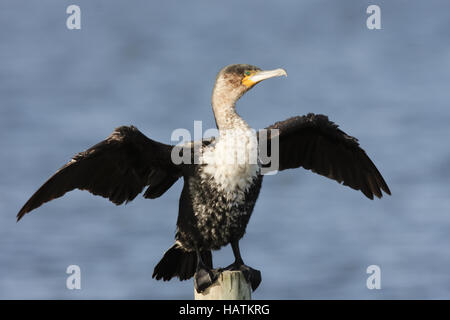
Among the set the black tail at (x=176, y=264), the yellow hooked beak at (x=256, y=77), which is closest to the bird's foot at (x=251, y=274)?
the black tail at (x=176, y=264)

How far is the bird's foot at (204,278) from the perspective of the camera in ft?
18.6

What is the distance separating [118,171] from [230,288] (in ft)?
4.24

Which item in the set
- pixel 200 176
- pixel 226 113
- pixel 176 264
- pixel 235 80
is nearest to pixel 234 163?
pixel 200 176

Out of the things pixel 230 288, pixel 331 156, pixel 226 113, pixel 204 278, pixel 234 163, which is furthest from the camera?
pixel 331 156

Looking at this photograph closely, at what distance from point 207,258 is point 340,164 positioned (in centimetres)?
138

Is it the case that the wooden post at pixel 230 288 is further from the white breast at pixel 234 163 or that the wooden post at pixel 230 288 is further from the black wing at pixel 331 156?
the black wing at pixel 331 156

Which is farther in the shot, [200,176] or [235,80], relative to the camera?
[235,80]

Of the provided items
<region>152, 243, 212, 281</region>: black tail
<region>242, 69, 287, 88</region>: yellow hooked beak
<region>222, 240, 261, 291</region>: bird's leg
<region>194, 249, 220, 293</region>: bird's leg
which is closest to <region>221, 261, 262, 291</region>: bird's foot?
<region>222, 240, 261, 291</region>: bird's leg

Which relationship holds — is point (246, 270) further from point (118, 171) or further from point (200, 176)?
point (118, 171)

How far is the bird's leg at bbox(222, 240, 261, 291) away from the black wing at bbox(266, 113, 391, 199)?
981mm

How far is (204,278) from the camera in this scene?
5762 mm

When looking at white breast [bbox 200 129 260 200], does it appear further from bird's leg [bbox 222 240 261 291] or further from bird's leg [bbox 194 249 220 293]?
bird's leg [bbox 194 249 220 293]

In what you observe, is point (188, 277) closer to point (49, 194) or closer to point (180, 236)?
point (180, 236)

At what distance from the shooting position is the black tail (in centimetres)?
646
